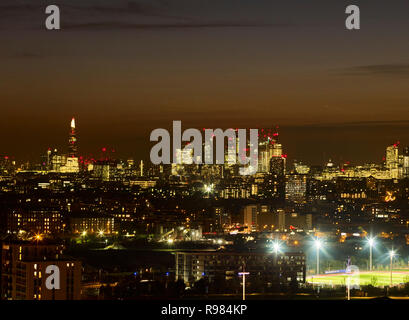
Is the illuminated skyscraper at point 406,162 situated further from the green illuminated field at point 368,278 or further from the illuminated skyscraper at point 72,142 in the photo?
the green illuminated field at point 368,278

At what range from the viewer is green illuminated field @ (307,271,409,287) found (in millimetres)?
11917

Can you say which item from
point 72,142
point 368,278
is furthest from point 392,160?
point 368,278

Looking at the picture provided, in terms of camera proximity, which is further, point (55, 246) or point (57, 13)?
point (55, 246)

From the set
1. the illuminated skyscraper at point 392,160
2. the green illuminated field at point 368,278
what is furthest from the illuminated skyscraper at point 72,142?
the green illuminated field at point 368,278

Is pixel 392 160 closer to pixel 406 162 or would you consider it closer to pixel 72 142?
pixel 406 162

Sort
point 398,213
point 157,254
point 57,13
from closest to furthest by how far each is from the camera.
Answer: point 57,13
point 157,254
point 398,213

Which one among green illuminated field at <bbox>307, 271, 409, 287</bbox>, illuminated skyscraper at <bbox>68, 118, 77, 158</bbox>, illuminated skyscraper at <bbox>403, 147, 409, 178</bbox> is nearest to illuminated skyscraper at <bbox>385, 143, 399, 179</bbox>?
illuminated skyscraper at <bbox>403, 147, 409, 178</bbox>

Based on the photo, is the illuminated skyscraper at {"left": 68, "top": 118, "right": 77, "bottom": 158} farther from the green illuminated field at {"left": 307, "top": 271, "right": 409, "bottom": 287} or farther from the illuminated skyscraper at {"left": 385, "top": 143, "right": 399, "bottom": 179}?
the green illuminated field at {"left": 307, "top": 271, "right": 409, "bottom": 287}

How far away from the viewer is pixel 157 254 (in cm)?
1742

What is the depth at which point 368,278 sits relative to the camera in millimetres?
12516

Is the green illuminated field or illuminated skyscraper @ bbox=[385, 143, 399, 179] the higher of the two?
illuminated skyscraper @ bbox=[385, 143, 399, 179]
